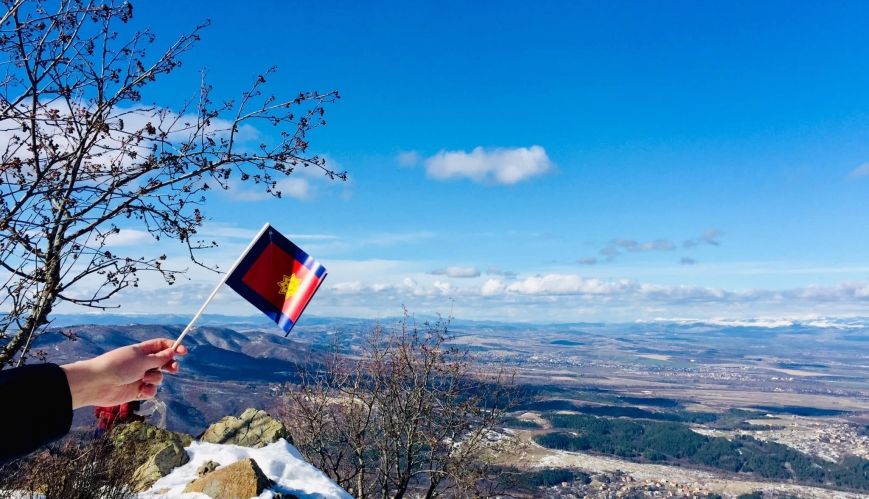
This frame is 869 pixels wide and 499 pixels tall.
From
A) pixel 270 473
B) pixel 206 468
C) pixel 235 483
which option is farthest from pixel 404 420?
pixel 235 483

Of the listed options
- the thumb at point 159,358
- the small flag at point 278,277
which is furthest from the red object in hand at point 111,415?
the thumb at point 159,358

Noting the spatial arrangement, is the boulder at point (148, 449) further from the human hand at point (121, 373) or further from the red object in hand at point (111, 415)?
the human hand at point (121, 373)

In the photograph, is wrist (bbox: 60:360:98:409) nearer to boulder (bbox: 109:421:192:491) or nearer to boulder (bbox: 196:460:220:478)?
boulder (bbox: 109:421:192:491)

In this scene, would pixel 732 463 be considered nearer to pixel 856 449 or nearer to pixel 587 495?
pixel 856 449

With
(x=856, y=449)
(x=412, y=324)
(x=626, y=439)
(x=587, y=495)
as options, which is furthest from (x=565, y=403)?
(x=412, y=324)

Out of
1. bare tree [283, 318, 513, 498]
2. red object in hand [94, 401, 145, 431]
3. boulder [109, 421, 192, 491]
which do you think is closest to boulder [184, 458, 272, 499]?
boulder [109, 421, 192, 491]
